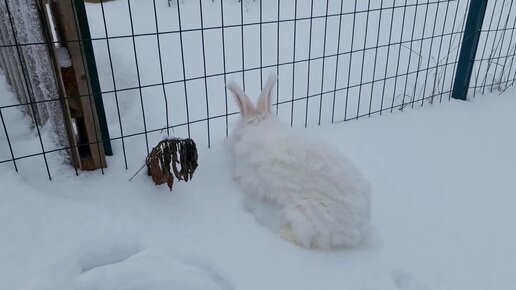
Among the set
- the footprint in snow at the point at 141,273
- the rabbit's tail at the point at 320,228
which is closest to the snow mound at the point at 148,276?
the footprint in snow at the point at 141,273

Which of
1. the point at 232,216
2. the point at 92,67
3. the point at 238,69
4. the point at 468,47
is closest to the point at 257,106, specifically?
the point at 232,216

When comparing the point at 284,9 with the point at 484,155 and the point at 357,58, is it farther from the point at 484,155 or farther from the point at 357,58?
the point at 484,155

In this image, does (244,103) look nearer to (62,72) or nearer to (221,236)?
(221,236)

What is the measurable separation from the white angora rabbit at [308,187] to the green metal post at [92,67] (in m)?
0.89

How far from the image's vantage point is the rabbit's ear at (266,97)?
2.47m

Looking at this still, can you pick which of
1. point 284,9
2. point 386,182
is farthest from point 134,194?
point 284,9

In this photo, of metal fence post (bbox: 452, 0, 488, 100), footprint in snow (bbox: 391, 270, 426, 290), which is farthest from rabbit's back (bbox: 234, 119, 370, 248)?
metal fence post (bbox: 452, 0, 488, 100)

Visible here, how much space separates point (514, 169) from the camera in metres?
2.93

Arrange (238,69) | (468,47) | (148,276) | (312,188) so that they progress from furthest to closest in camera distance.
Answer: (238,69), (468,47), (312,188), (148,276)

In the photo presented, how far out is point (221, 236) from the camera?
2113mm

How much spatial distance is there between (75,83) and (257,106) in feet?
3.36

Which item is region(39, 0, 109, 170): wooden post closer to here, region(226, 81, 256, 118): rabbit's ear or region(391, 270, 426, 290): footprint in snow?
region(226, 81, 256, 118): rabbit's ear

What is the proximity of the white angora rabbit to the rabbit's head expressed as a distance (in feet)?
0.60

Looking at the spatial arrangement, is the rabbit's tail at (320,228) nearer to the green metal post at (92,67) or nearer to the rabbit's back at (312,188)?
the rabbit's back at (312,188)
